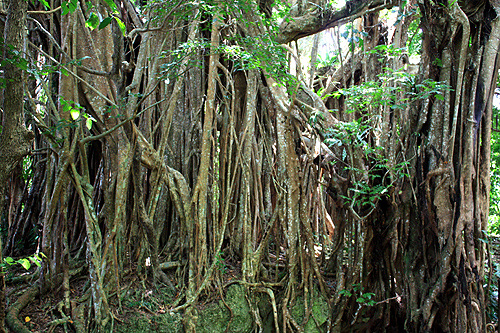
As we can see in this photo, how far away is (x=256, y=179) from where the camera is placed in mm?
4102

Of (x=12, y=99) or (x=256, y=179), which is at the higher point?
(x=12, y=99)

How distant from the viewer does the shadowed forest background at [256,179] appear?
290 cm

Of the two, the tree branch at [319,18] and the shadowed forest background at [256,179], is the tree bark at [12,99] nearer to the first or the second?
the shadowed forest background at [256,179]

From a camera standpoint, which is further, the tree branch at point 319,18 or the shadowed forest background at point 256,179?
the tree branch at point 319,18

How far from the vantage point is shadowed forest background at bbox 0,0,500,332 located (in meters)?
2.90

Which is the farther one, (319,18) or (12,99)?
(319,18)

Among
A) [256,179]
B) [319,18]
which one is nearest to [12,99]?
[256,179]

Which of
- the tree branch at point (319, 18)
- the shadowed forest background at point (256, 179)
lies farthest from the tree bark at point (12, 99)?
the tree branch at point (319, 18)

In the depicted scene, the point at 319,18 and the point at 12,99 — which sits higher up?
the point at 319,18

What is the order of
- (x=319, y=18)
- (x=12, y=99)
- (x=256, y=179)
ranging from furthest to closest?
(x=256, y=179)
(x=319, y=18)
(x=12, y=99)

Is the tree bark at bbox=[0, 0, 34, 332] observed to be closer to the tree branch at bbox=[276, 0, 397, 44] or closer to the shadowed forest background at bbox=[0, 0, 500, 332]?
the shadowed forest background at bbox=[0, 0, 500, 332]

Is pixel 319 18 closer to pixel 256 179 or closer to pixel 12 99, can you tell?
pixel 256 179

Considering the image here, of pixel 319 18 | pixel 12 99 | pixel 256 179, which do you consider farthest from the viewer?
pixel 256 179

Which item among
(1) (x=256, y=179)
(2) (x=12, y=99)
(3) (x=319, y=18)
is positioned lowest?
(1) (x=256, y=179)
